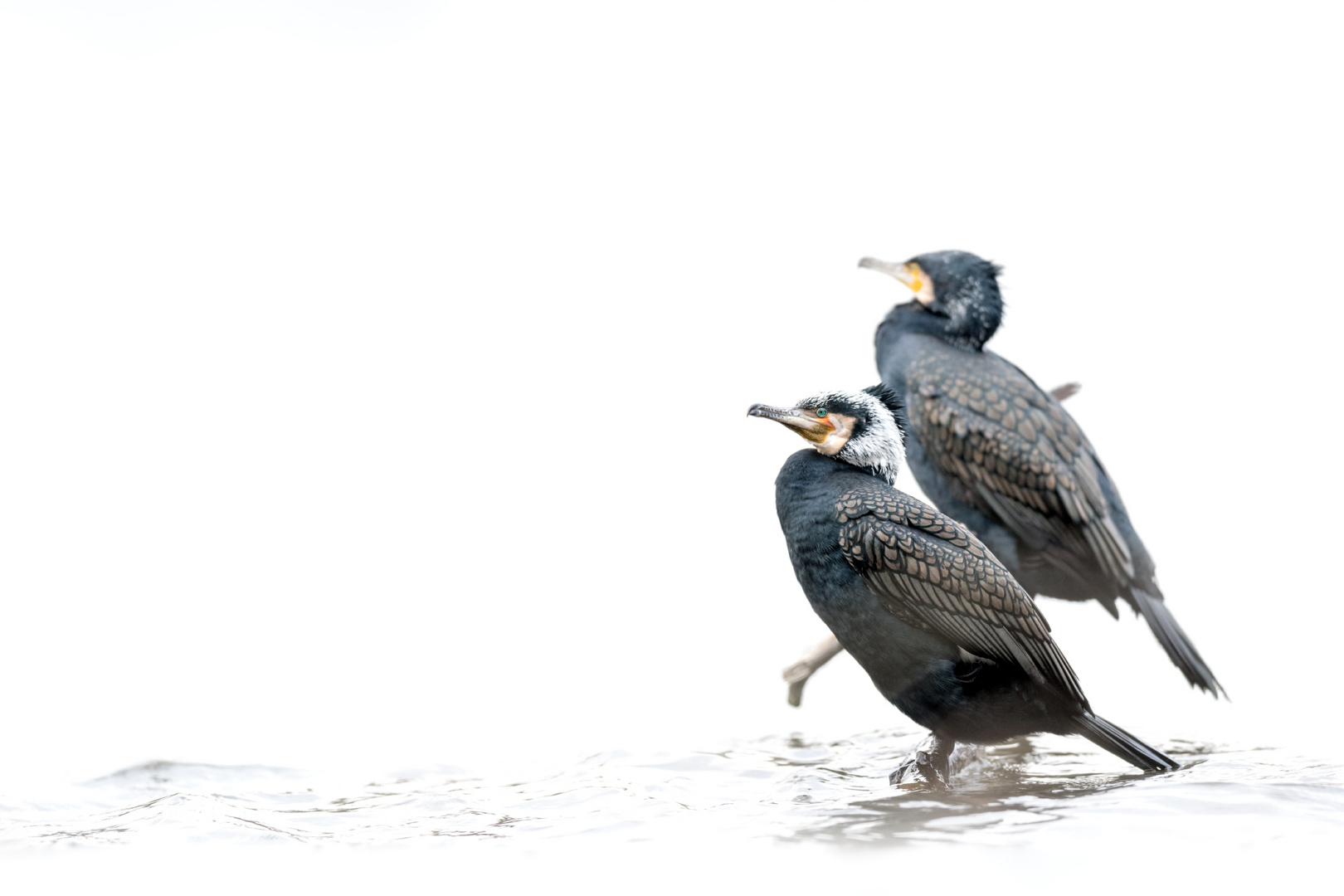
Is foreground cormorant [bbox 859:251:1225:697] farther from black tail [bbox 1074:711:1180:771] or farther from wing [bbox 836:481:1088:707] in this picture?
wing [bbox 836:481:1088:707]

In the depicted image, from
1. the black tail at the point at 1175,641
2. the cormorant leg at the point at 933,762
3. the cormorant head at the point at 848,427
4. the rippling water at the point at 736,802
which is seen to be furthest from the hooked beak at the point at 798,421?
the black tail at the point at 1175,641

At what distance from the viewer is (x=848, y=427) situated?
4684 millimetres

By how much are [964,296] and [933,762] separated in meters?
2.53

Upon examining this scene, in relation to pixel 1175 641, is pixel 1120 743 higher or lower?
lower

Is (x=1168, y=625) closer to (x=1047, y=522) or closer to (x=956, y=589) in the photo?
(x=1047, y=522)

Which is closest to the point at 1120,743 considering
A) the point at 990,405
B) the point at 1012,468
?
the point at 1012,468

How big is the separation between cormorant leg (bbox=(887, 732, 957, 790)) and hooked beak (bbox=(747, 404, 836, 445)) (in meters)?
1.33

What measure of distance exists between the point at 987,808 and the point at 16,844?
366 centimetres

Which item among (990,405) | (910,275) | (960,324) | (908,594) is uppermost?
(910,275)

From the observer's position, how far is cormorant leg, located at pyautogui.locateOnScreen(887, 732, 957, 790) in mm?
4922

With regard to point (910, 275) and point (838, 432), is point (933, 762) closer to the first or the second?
point (838, 432)

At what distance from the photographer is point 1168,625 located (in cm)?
580

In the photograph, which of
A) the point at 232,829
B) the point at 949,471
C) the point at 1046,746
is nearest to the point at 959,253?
the point at 949,471

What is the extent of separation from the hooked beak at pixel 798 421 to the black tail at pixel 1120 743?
1513mm
